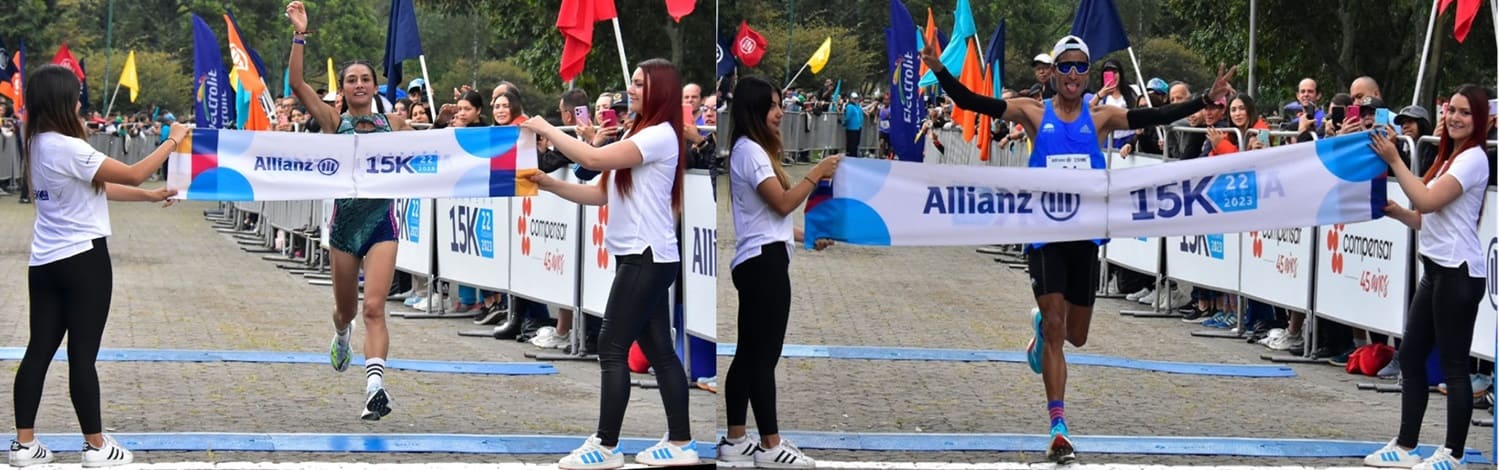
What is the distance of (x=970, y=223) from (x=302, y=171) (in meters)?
2.64

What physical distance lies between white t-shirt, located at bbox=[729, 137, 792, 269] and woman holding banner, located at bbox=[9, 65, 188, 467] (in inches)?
84.1

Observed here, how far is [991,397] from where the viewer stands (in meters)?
7.91

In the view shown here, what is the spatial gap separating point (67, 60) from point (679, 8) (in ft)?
7.87

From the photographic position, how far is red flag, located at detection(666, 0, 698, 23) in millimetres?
7324

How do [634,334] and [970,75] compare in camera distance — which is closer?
[634,334]

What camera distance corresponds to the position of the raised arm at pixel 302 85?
742 cm

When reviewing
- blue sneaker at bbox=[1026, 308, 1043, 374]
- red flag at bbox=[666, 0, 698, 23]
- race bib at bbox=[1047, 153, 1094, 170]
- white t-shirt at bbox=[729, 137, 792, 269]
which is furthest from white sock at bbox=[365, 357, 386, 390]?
race bib at bbox=[1047, 153, 1094, 170]

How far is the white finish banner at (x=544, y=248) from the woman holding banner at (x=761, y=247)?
9.03 feet

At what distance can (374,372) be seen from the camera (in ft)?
25.6

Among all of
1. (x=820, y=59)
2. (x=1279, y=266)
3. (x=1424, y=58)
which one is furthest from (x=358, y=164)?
(x=1279, y=266)

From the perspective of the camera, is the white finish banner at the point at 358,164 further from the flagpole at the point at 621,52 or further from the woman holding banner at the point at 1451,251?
the woman holding banner at the point at 1451,251

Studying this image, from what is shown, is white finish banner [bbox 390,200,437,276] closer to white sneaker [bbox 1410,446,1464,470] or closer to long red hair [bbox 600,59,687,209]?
long red hair [bbox 600,59,687,209]

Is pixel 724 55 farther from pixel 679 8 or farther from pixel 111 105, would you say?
pixel 111 105

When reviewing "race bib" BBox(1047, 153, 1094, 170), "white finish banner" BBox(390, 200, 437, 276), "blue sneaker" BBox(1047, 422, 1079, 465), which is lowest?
"blue sneaker" BBox(1047, 422, 1079, 465)
